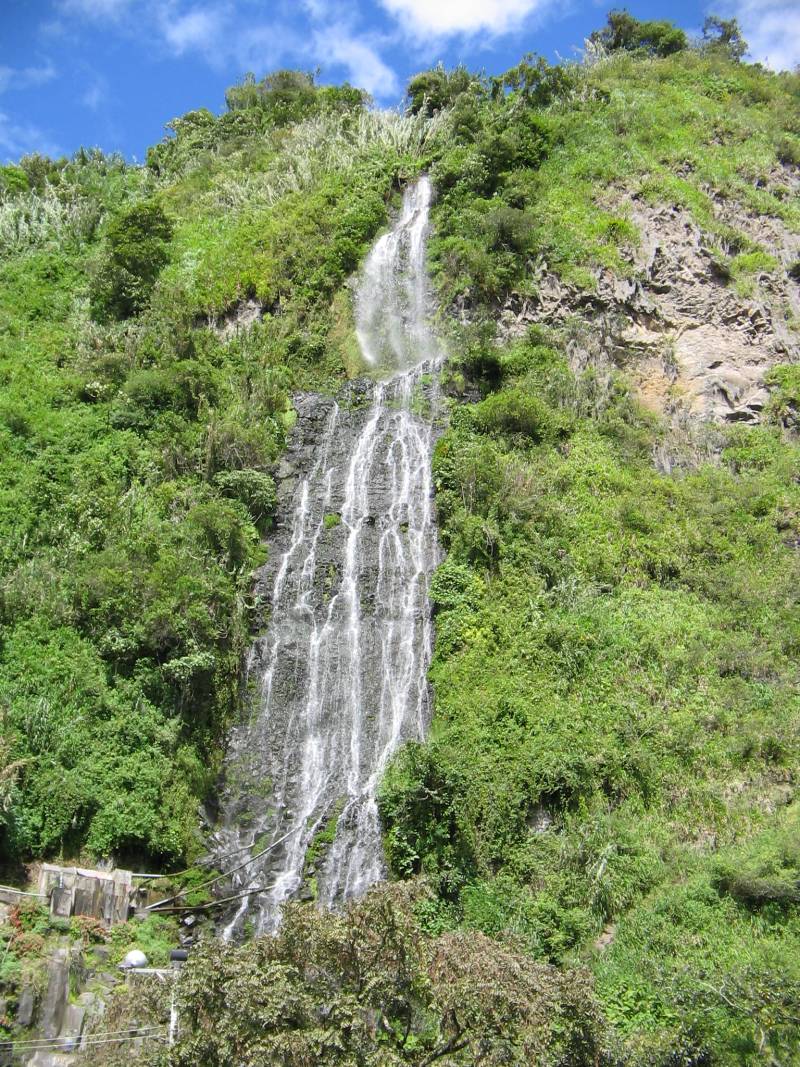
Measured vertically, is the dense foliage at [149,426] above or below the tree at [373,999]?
above

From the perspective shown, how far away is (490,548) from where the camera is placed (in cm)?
2158

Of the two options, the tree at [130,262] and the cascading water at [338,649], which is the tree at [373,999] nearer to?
the cascading water at [338,649]

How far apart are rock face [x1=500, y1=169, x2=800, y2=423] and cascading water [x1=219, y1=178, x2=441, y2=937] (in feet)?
18.2

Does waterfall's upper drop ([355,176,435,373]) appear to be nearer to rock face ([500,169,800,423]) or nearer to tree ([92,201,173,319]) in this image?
rock face ([500,169,800,423])

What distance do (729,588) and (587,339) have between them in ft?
35.1

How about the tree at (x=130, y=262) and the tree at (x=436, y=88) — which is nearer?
the tree at (x=130, y=262)

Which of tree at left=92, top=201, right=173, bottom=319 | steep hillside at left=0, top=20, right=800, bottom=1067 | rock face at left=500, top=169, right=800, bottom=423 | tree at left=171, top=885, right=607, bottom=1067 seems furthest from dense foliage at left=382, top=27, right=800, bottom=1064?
tree at left=92, top=201, right=173, bottom=319

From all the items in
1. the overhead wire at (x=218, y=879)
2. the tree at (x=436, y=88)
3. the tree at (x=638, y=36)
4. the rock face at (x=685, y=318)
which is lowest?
the overhead wire at (x=218, y=879)

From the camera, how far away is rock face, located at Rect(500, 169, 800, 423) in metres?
27.2

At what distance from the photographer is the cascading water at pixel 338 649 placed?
1689 centimetres

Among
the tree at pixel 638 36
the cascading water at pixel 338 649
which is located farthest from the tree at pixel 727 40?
the cascading water at pixel 338 649

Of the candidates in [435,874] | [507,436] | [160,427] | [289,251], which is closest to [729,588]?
[507,436]

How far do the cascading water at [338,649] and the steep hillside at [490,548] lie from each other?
0.73 m

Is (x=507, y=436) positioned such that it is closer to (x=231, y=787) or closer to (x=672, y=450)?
(x=672, y=450)
